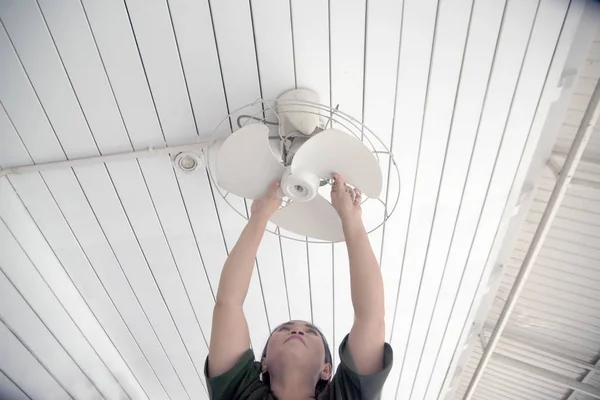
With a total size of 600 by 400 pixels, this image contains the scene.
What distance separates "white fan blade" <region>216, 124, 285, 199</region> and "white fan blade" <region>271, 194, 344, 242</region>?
12 cm

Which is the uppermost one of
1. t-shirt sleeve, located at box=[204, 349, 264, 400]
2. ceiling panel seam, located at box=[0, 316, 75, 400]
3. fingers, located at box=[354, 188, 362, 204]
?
fingers, located at box=[354, 188, 362, 204]

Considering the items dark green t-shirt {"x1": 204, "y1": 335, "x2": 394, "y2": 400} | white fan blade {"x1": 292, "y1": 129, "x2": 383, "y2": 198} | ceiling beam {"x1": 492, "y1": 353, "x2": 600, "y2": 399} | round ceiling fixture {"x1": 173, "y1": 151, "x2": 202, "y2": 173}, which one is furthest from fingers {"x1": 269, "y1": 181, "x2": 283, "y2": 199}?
ceiling beam {"x1": 492, "y1": 353, "x2": 600, "y2": 399}

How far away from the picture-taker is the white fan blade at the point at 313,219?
1285 mm

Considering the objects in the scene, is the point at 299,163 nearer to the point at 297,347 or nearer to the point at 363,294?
the point at 363,294

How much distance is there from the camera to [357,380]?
1.18 metres

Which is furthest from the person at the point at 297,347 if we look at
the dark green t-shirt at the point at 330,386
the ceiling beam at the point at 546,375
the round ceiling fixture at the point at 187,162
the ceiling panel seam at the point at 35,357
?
the ceiling beam at the point at 546,375

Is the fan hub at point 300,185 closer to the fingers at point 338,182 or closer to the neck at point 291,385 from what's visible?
the fingers at point 338,182

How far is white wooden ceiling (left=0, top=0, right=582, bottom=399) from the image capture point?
3.95ft

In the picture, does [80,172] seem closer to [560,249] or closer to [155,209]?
[155,209]

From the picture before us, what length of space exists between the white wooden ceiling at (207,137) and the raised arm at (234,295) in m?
0.36

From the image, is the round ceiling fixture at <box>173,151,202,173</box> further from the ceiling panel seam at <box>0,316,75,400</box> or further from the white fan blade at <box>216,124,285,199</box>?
the ceiling panel seam at <box>0,316,75,400</box>

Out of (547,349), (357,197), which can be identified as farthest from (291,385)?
(547,349)

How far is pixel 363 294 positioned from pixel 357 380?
0.80 ft

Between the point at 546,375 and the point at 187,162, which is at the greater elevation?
the point at 546,375
